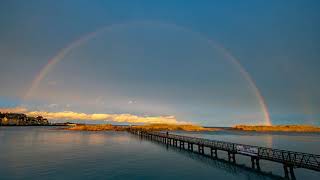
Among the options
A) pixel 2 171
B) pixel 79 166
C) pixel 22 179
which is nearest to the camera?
pixel 22 179

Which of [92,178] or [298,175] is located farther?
[298,175]

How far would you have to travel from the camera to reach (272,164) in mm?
41812

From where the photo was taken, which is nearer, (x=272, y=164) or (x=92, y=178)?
(x=92, y=178)

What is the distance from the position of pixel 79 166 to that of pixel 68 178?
810cm

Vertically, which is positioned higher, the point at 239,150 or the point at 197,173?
the point at 239,150

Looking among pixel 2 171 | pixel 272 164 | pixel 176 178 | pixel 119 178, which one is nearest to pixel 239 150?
pixel 272 164

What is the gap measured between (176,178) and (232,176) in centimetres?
757

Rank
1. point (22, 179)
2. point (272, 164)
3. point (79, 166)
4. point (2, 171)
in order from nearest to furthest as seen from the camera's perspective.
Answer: point (22, 179) → point (2, 171) → point (79, 166) → point (272, 164)

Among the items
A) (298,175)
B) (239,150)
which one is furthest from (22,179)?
(298,175)

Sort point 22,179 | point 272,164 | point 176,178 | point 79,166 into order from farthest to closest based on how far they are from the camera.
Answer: point 272,164 → point 79,166 → point 176,178 → point 22,179

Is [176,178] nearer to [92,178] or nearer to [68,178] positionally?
[92,178]

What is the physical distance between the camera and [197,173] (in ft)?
111

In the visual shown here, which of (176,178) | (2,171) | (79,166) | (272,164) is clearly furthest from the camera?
(272,164)

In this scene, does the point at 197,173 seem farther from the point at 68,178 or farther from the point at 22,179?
the point at 22,179
